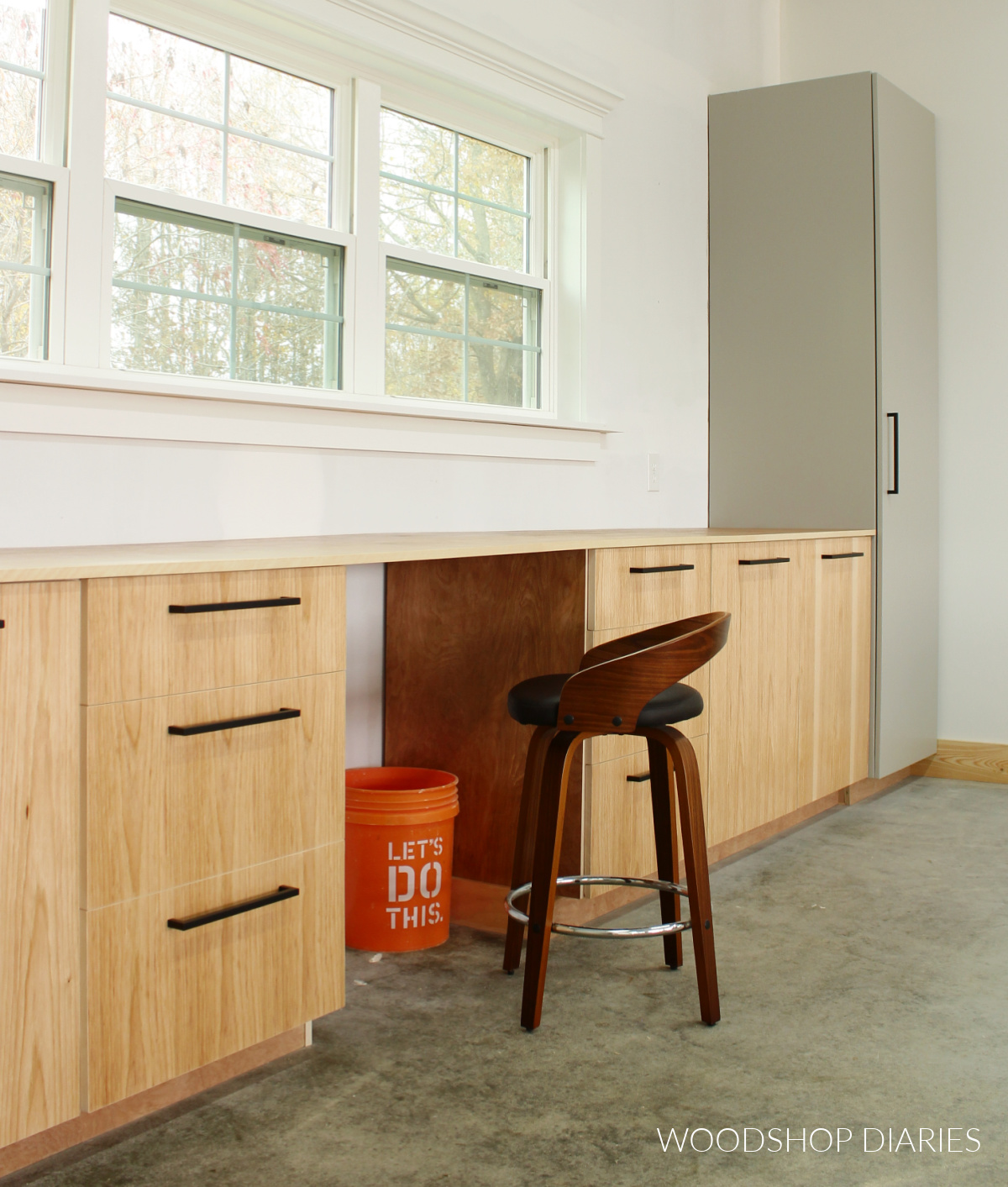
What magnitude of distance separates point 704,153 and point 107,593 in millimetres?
3327

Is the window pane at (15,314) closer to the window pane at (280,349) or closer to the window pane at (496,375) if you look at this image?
the window pane at (280,349)

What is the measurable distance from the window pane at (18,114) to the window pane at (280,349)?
22.5 inches

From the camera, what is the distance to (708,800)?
9.77 feet

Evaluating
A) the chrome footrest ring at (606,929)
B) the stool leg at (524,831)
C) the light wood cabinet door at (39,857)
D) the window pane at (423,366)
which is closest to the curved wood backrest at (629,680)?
the stool leg at (524,831)

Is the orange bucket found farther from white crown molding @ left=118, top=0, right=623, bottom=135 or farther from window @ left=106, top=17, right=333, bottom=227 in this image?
white crown molding @ left=118, top=0, right=623, bottom=135

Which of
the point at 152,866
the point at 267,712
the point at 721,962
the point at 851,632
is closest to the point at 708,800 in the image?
the point at 721,962

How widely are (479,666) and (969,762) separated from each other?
2.42 m

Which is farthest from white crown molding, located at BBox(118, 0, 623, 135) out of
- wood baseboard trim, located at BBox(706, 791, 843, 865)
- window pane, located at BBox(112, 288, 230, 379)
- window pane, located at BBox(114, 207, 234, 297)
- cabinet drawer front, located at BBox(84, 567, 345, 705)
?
wood baseboard trim, located at BBox(706, 791, 843, 865)

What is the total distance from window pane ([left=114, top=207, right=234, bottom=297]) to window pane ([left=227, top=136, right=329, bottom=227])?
0.13 meters

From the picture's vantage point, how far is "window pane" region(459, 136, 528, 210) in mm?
3336

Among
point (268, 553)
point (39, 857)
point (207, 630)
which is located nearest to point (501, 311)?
point (268, 553)

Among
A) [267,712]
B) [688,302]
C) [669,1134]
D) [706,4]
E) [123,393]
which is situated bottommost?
[669,1134]

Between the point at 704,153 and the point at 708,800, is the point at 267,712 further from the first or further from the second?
the point at 704,153

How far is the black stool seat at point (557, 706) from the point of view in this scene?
6.90 feet
